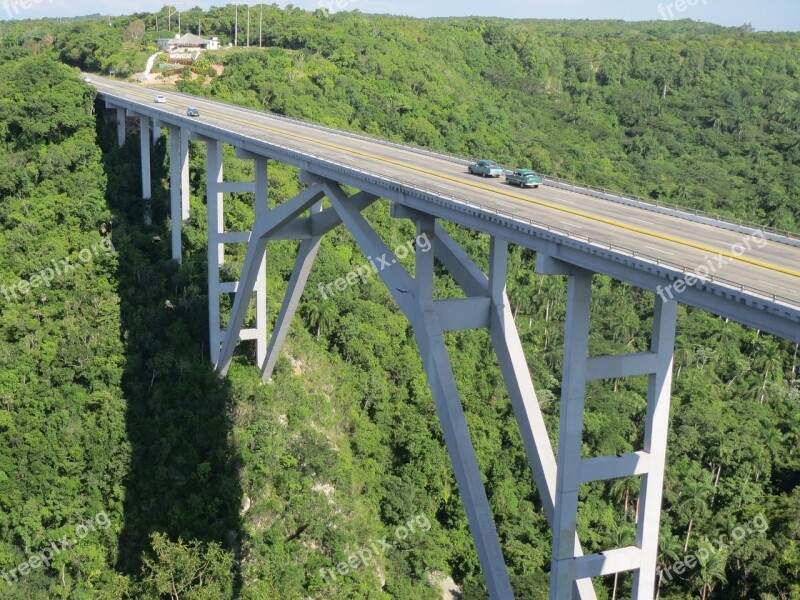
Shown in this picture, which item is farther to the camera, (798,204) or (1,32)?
(1,32)

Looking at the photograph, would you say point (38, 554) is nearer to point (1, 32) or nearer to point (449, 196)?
point (449, 196)

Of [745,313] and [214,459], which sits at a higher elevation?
[745,313]

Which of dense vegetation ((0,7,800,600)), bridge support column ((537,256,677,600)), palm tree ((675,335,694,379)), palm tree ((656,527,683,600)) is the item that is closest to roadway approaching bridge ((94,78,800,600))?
bridge support column ((537,256,677,600))

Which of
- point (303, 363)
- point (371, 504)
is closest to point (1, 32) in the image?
point (303, 363)

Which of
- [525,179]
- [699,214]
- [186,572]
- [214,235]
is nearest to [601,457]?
[699,214]

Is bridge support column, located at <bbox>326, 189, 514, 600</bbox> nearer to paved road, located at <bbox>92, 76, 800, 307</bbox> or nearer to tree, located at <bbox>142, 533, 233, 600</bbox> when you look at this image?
paved road, located at <bbox>92, 76, 800, 307</bbox>

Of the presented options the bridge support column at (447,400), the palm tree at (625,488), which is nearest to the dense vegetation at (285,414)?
the palm tree at (625,488)

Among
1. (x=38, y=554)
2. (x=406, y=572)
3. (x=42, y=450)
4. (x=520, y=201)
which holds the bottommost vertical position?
(x=406, y=572)
